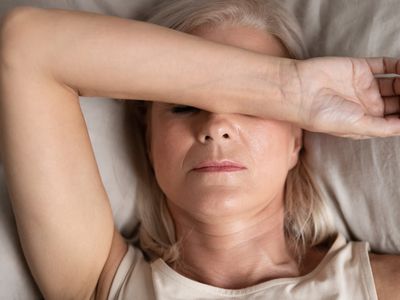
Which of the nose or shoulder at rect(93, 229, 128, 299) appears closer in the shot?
the nose

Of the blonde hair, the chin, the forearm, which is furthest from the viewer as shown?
the blonde hair

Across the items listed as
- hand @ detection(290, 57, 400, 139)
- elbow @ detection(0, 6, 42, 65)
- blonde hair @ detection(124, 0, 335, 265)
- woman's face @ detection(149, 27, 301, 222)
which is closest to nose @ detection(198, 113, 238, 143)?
woman's face @ detection(149, 27, 301, 222)

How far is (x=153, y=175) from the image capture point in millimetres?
1495

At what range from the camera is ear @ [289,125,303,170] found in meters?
1.38

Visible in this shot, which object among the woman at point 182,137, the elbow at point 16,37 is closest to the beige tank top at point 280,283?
the woman at point 182,137

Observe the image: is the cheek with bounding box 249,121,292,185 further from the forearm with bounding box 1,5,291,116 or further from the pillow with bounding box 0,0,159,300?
the pillow with bounding box 0,0,159,300

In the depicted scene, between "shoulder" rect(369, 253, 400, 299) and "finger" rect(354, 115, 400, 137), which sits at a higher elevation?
"finger" rect(354, 115, 400, 137)

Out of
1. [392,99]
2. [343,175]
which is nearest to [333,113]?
[392,99]

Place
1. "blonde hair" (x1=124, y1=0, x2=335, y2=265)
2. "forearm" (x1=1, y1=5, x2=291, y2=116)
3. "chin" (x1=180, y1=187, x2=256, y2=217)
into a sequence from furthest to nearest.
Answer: "blonde hair" (x1=124, y1=0, x2=335, y2=265)
"chin" (x1=180, y1=187, x2=256, y2=217)
"forearm" (x1=1, y1=5, x2=291, y2=116)

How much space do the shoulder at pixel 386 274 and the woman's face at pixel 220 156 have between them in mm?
248

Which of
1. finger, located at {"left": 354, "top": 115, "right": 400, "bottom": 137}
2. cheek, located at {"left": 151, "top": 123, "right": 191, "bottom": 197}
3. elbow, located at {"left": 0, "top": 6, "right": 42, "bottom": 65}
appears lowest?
cheek, located at {"left": 151, "top": 123, "right": 191, "bottom": 197}

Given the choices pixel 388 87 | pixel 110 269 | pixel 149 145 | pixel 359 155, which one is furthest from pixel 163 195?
pixel 388 87

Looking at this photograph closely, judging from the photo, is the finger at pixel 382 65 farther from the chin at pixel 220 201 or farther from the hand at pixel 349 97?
the chin at pixel 220 201

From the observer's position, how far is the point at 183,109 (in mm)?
1311
